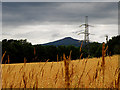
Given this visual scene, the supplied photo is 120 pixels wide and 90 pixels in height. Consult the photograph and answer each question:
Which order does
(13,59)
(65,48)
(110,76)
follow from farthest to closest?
(65,48)
(13,59)
(110,76)

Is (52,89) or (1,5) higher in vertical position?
(1,5)

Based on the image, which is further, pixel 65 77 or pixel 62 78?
pixel 62 78

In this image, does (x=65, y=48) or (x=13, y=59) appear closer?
(x=13, y=59)

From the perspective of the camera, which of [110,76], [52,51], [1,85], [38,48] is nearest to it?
[1,85]

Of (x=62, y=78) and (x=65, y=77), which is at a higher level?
(x=65, y=77)

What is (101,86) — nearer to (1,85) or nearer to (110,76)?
(110,76)

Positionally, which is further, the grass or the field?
the field

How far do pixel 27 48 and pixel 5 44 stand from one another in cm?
447

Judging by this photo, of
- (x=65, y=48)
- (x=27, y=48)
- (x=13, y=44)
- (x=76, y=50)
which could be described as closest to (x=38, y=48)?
(x=27, y=48)

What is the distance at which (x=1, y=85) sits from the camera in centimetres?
193

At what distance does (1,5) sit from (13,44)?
105 feet

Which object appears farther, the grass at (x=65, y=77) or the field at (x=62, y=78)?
the field at (x=62, y=78)

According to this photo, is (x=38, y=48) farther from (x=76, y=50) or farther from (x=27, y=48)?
(x=76, y=50)

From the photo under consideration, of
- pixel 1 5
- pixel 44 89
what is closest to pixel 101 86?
pixel 44 89
